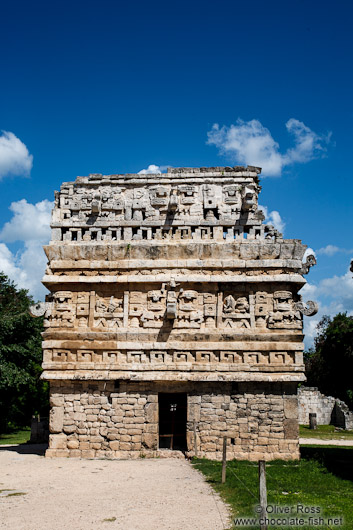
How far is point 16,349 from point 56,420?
9929 millimetres

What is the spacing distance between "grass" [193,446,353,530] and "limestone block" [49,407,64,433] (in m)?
3.78

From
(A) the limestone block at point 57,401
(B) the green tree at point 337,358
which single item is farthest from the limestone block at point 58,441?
(B) the green tree at point 337,358

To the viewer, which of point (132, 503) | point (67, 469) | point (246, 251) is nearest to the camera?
point (132, 503)

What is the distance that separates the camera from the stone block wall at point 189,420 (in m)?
12.8

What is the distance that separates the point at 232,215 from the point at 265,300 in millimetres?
2655

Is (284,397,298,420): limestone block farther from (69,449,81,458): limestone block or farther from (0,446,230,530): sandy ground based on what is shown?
(69,449,81,458): limestone block

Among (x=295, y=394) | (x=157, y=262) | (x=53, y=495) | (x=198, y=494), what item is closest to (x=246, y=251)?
(x=157, y=262)

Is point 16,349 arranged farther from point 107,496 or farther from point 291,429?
point 107,496

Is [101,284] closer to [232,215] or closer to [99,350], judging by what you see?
[99,350]

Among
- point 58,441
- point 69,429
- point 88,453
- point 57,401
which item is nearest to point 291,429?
point 88,453

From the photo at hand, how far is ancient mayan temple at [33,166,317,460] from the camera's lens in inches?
512

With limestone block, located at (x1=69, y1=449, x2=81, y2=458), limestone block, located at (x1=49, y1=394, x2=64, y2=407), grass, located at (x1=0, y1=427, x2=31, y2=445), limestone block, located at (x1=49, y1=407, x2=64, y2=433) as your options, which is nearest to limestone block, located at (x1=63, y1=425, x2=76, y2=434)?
limestone block, located at (x1=49, y1=407, x2=64, y2=433)

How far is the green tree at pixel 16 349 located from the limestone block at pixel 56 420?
8176 millimetres

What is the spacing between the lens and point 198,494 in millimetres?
8914
